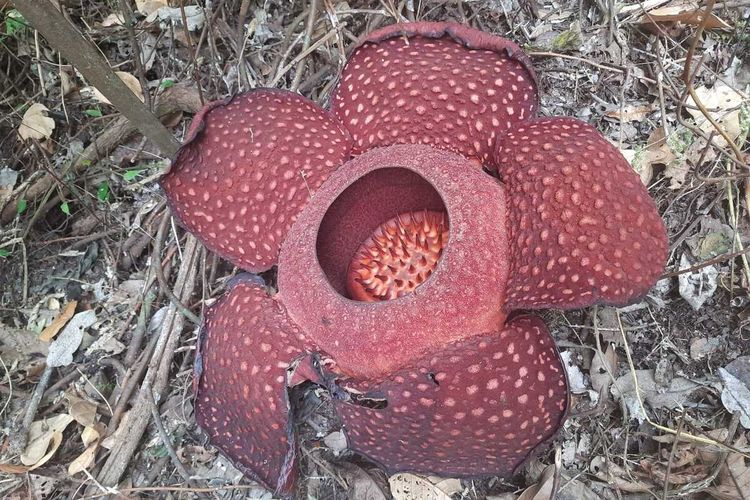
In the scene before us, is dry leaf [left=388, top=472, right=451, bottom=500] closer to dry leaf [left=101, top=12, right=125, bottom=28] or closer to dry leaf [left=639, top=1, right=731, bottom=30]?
dry leaf [left=639, top=1, right=731, bottom=30]

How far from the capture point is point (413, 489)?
2275 millimetres

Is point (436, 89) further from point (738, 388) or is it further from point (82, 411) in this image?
point (82, 411)

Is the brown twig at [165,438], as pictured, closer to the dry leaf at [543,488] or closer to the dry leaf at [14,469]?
the dry leaf at [14,469]

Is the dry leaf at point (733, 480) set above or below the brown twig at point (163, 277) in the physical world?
below

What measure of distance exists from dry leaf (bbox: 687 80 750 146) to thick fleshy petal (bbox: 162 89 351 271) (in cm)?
159

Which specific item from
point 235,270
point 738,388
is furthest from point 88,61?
point 738,388

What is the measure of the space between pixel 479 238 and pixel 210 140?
1.06 meters

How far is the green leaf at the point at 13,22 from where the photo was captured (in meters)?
3.04

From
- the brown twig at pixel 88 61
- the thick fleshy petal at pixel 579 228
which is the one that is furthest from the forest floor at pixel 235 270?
the thick fleshy petal at pixel 579 228

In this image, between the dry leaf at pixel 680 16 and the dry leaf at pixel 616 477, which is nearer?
the dry leaf at pixel 616 477

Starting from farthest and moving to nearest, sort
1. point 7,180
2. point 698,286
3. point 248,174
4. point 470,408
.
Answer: point 7,180 → point 698,286 → point 248,174 → point 470,408

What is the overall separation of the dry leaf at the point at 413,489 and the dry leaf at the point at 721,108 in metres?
1.86

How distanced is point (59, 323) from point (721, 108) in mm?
3167

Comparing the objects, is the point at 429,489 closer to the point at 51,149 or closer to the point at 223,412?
the point at 223,412
